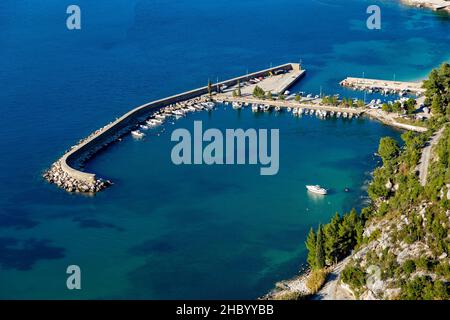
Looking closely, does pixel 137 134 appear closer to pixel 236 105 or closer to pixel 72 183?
pixel 72 183

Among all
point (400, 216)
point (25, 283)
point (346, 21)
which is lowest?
point (25, 283)

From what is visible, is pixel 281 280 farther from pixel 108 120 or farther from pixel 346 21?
pixel 346 21

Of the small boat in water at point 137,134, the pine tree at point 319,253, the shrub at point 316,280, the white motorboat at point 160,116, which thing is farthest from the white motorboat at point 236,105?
the shrub at point 316,280

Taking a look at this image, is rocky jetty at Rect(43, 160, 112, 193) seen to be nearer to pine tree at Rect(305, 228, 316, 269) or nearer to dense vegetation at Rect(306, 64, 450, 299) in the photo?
dense vegetation at Rect(306, 64, 450, 299)

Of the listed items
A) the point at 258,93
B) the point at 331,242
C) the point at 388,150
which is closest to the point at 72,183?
the point at 331,242

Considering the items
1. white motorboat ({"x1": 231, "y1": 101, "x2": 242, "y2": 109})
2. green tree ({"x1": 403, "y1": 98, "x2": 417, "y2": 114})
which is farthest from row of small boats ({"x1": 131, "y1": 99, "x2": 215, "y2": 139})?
green tree ({"x1": 403, "y1": 98, "x2": 417, "y2": 114})
